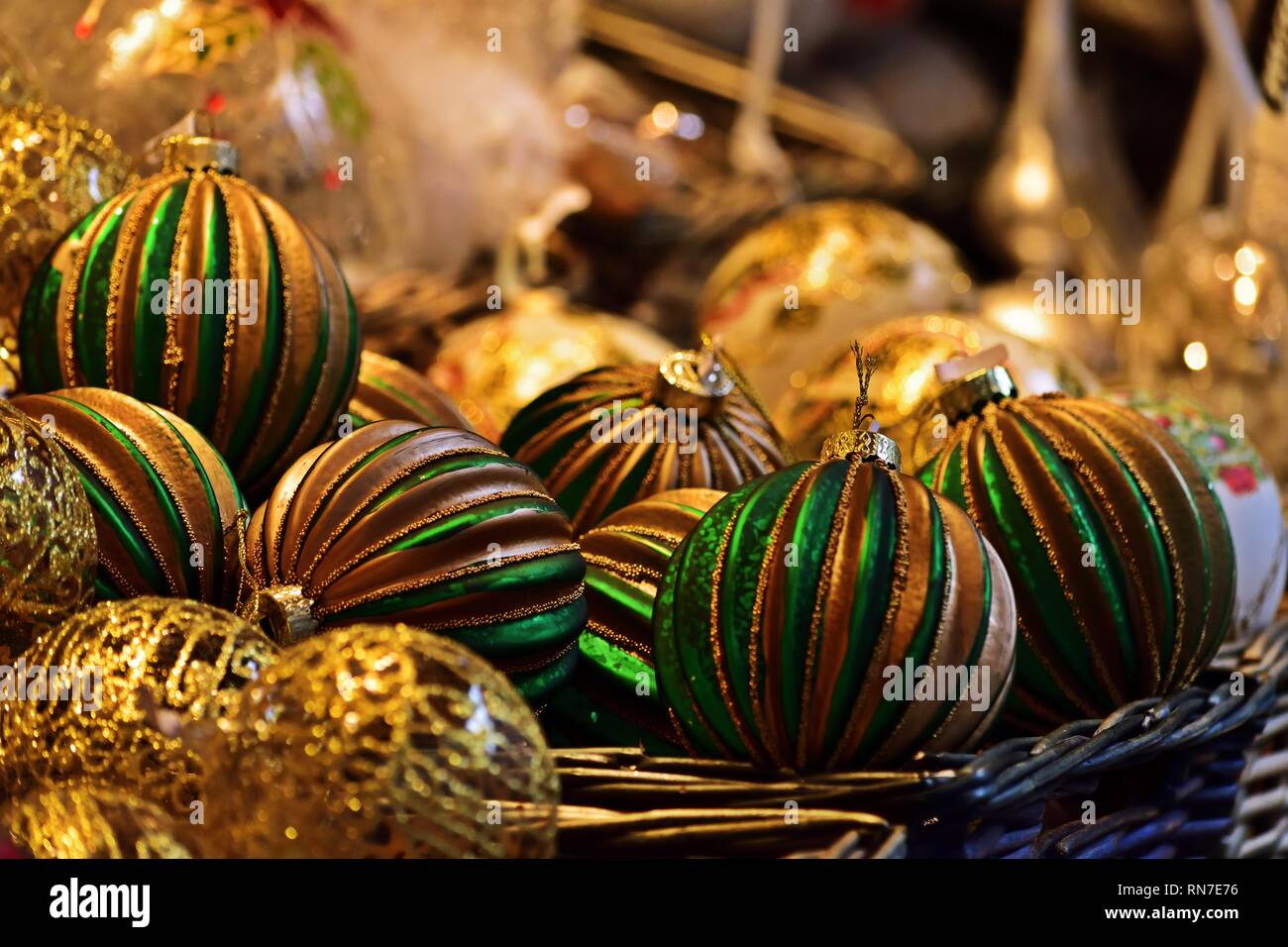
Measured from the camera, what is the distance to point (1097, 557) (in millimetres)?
984

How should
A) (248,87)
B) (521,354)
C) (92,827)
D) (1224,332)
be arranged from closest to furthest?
(92,827) → (248,87) → (521,354) → (1224,332)

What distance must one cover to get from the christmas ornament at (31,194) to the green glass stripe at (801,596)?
1.82 ft

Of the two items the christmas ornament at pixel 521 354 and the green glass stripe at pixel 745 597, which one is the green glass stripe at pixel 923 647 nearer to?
the green glass stripe at pixel 745 597

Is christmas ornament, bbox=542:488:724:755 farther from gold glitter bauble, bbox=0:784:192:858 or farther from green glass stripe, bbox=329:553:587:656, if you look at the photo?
gold glitter bauble, bbox=0:784:192:858

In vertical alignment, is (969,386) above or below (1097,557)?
above

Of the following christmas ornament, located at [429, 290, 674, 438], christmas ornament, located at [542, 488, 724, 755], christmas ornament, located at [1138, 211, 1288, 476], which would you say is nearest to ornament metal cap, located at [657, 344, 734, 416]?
christmas ornament, located at [542, 488, 724, 755]

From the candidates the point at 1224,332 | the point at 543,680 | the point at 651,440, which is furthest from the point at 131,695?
the point at 1224,332

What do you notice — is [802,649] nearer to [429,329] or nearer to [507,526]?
[507,526]

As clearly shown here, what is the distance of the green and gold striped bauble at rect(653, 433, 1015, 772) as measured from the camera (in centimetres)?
81

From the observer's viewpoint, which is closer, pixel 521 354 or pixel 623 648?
pixel 623 648

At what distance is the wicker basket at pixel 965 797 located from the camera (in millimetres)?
775

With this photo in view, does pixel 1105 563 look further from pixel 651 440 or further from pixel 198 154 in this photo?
pixel 198 154

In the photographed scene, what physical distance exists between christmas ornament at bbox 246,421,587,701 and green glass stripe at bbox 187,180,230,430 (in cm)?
12

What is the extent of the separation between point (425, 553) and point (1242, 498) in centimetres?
67
